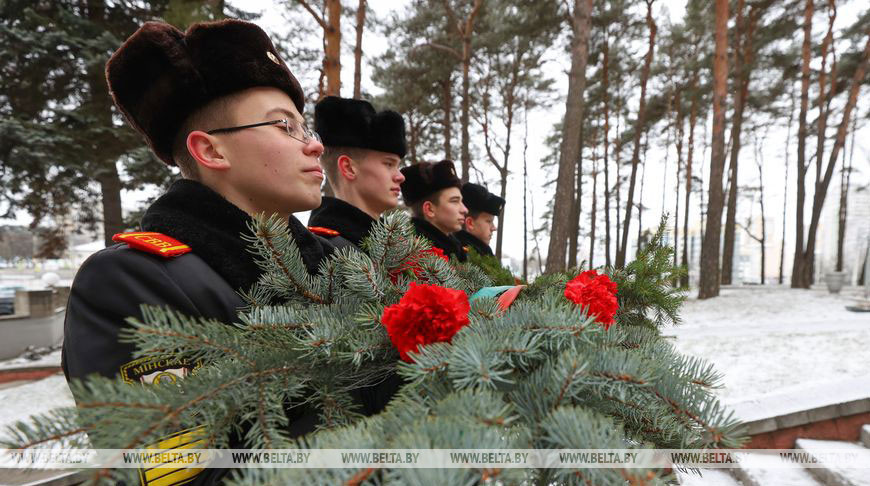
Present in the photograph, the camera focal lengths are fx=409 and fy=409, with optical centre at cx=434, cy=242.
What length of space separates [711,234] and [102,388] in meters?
14.7

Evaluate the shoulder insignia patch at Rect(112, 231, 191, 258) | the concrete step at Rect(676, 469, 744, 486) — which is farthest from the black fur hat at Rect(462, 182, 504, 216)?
the shoulder insignia patch at Rect(112, 231, 191, 258)

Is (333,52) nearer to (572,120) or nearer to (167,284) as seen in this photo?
(572,120)

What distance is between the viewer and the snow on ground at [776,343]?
4633mm

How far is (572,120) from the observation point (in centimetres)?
786

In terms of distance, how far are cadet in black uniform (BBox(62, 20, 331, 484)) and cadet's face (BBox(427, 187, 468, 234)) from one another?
259cm

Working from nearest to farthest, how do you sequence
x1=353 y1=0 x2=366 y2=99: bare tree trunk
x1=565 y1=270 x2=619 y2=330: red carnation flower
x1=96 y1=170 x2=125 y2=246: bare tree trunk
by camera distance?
x1=565 y1=270 x2=619 y2=330: red carnation flower → x1=96 y1=170 x2=125 y2=246: bare tree trunk → x1=353 y1=0 x2=366 y2=99: bare tree trunk

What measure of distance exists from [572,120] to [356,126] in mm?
6315

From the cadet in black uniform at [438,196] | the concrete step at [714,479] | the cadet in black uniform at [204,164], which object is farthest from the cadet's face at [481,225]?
the cadet in black uniform at [204,164]

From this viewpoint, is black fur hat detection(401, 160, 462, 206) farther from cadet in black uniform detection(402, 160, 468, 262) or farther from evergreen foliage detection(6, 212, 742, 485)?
evergreen foliage detection(6, 212, 742, 485)

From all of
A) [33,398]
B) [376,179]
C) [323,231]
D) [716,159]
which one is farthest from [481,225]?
[716,159]

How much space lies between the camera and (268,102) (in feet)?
4.49

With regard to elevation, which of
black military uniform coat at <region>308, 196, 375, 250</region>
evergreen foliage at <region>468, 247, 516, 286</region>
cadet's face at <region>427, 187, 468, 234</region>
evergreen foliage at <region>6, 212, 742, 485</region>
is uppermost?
cadet's face at <region>427, 187, 468, 234</region>

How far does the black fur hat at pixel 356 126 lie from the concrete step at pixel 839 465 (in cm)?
316

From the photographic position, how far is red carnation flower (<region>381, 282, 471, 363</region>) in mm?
754
